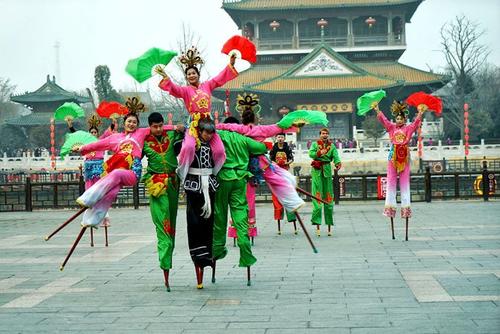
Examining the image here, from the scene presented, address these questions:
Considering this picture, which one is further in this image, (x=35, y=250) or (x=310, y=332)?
(x=35, y=250)

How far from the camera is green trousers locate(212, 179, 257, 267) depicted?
689 cm

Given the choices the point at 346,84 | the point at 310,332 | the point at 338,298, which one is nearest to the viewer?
the point at 310,332

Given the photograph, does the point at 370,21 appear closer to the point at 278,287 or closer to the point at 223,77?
the point at 223,77

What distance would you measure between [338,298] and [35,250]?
5.74 metres

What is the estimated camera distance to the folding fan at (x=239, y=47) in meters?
7.56

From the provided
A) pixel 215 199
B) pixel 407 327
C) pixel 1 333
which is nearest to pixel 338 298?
pixel 407 327

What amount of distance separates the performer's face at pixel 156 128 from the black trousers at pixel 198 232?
2.11 feet

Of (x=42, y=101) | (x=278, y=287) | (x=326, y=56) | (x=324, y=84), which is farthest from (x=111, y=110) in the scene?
(x=42, y=101)

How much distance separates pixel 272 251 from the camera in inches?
372

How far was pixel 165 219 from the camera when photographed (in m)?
6.91

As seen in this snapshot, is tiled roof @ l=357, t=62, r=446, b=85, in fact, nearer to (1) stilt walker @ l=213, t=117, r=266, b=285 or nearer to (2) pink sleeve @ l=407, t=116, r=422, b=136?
(2) pink sleeve @ l=407, t=116, r=422, b=136

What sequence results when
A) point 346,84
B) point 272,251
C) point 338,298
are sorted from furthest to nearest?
point 346,84 → point 272,251 → point 338,298

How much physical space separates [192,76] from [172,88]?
281mm

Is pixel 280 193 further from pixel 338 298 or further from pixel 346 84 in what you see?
pixel 346 84
